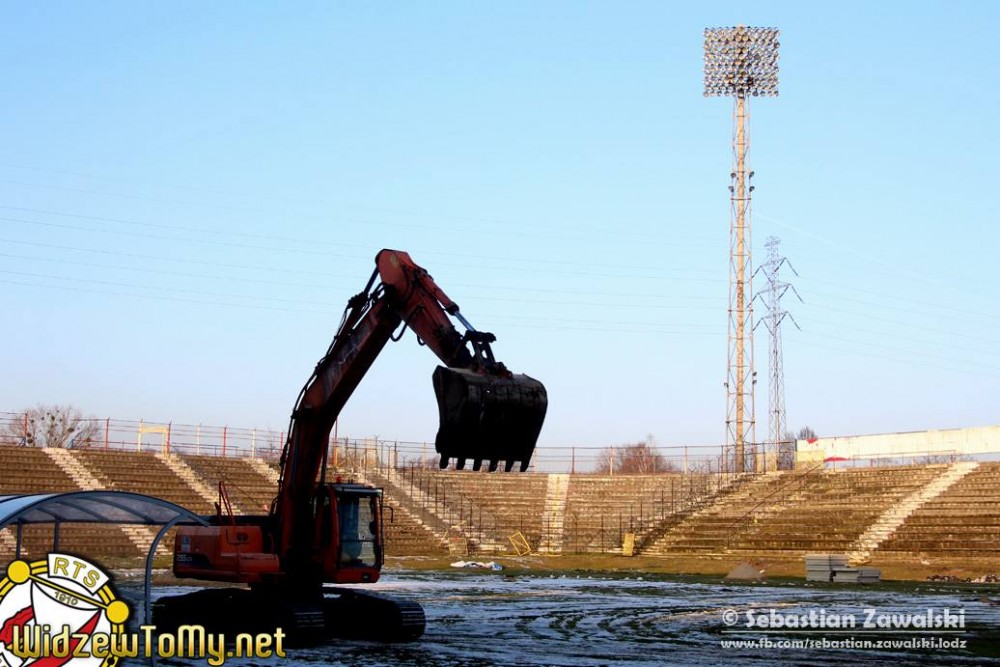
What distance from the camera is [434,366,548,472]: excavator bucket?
13688 millimetres

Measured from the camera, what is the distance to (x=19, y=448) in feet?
148

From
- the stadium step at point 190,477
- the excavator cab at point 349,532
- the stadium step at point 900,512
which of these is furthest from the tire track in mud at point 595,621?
the stadium step at point 190,477

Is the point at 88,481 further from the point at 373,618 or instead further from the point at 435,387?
the point at 435,387

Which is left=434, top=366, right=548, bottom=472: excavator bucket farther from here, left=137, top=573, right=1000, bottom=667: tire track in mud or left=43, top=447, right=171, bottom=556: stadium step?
left=43, top=447, right=171, bottom=556: stadium step

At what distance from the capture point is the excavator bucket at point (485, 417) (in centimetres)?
1369

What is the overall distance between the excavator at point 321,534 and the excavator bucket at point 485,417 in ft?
2.57

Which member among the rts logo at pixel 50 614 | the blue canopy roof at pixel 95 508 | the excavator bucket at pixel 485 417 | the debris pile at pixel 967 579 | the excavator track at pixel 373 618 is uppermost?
the excavator bucket at pixel 485 417

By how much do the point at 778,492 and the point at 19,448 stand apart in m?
30.5

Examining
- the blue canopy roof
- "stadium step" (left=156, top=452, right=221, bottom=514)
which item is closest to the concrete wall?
"stadium step" (left=156, top=452, right=221, bottom=514)

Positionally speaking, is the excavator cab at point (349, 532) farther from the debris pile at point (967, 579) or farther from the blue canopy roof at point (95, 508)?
the debris pile at point (967, 579)

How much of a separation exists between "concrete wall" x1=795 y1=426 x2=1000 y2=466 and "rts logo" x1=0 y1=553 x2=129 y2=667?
1670 inches

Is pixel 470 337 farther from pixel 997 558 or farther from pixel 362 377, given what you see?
pixel 997 558

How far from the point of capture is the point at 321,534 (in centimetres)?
1706

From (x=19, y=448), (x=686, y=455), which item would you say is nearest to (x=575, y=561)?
(x=686, y=455)
